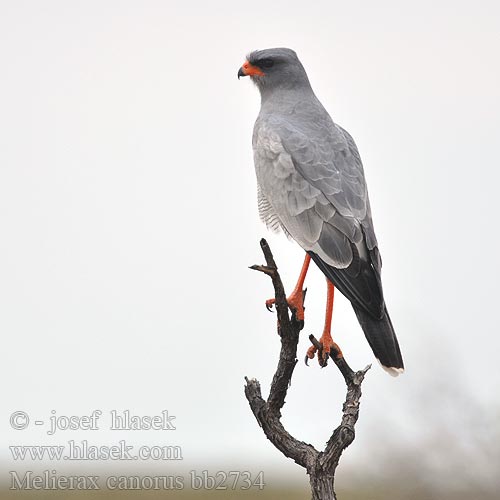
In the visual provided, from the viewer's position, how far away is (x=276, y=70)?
11.5 m

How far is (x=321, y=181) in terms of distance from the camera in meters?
10.2

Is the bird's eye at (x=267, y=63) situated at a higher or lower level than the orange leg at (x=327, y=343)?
higher

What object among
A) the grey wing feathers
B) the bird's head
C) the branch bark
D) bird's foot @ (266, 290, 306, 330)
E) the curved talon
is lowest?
the branch bark

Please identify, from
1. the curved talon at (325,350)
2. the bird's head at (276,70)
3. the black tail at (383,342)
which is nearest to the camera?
the black tail at (383,342)

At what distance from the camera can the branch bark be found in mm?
8922

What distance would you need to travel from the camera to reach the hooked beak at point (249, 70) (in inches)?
454

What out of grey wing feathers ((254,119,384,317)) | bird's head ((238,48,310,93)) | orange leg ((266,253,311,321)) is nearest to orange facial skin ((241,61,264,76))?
bird's head ((238,48,310,93))

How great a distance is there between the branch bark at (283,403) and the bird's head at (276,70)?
A: 2.85 m

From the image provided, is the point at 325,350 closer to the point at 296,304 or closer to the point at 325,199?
the point at 296,304

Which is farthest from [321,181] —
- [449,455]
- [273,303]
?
[449,455]

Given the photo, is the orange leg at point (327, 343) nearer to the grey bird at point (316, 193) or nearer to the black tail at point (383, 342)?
the grey bird at point (316, 193)

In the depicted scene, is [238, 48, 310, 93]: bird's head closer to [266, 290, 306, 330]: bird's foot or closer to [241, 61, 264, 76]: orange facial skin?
[241, 61, 264, 76]: orange facial skin

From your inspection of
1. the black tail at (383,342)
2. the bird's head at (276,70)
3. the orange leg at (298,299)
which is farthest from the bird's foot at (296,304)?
the bird's head at (276,70)

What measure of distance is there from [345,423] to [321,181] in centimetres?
230
